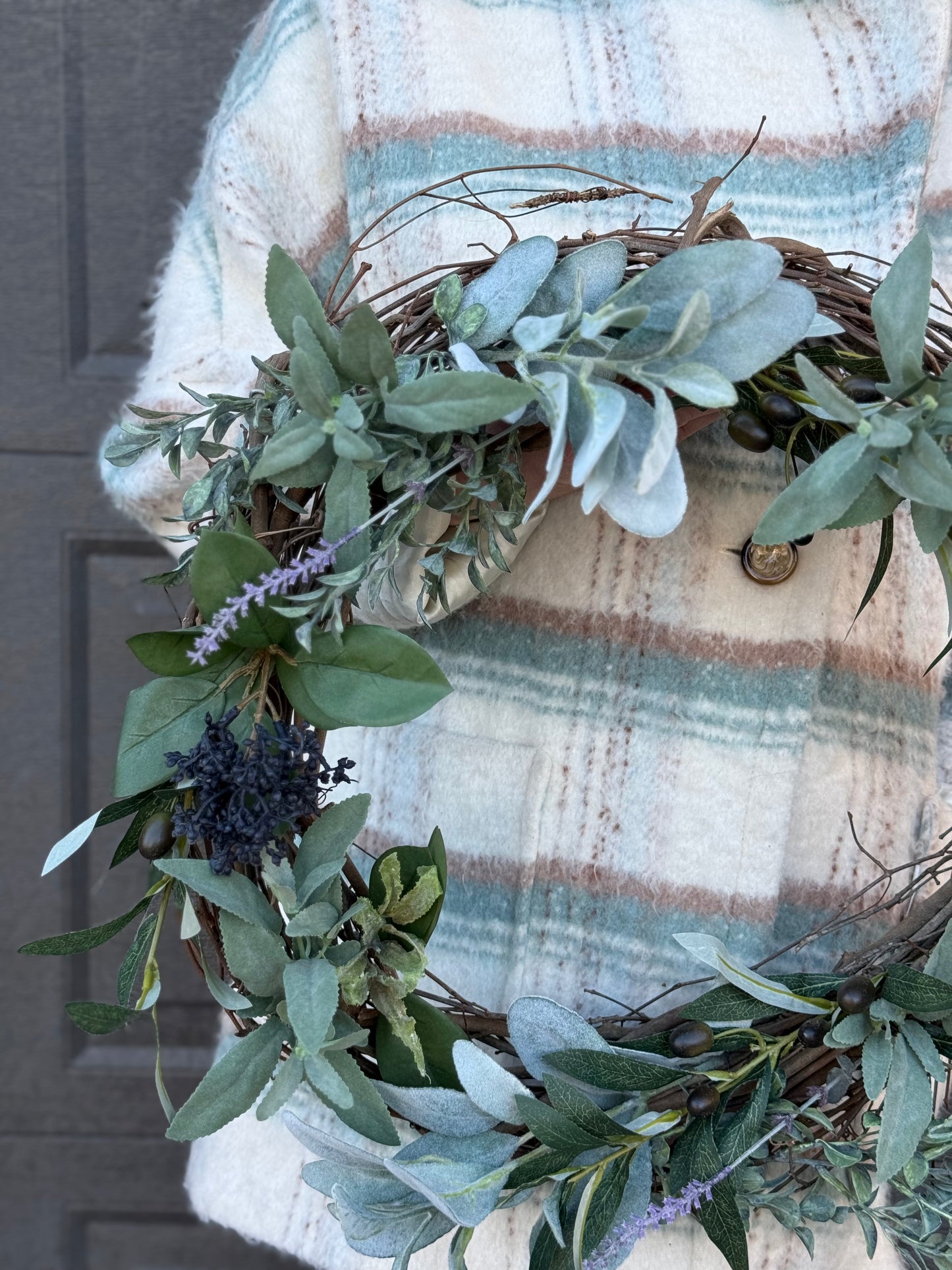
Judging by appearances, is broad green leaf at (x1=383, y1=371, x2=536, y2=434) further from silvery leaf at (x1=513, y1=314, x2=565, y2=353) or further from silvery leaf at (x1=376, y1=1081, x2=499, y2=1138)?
silvery leaf at (x1=376, y1=1081, x2=499, y2=1138)

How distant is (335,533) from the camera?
368 mm

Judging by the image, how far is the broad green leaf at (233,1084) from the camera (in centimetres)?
37

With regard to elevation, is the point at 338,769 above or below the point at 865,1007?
above

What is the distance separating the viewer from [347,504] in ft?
1.20

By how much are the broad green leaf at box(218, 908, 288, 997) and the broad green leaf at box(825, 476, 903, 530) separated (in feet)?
0.85

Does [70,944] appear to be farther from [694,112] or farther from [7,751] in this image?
[7,751]

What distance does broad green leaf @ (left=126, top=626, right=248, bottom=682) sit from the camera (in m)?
0.39

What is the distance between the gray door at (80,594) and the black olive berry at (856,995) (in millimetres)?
692

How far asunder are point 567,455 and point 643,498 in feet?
0.42

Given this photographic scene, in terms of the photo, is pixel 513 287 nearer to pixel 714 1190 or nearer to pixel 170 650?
pixel 170 650

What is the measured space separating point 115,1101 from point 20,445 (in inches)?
30.7

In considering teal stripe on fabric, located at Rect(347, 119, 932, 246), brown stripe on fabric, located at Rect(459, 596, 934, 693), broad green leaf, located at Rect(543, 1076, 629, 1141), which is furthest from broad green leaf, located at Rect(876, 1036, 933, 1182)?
teal stripe on fabric, located at Rect(347, 119, 932, 246)

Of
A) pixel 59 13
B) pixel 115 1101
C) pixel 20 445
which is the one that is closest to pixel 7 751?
pixel 20 445

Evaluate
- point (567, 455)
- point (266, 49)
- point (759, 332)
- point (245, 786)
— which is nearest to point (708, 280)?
point (759, 332)
